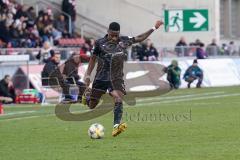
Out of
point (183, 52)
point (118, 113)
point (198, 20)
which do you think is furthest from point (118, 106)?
point (183, 52)

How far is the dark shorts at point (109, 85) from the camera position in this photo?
54.4 feet

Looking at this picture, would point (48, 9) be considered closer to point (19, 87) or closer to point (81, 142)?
point (19, 87)

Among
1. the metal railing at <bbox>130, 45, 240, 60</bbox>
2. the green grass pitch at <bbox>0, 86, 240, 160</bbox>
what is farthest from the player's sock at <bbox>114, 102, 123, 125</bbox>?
the metal railing at <bbox>130, 45, 240, 60</bbox>

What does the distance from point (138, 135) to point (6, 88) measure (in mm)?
13458

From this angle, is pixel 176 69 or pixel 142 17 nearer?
→ pixel 176 69

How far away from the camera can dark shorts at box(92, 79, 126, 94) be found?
1659cm

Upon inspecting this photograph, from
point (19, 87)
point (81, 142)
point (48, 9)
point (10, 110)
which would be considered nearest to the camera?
point (81, 142)

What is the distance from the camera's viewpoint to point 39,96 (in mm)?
29484

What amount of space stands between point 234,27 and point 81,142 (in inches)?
1602

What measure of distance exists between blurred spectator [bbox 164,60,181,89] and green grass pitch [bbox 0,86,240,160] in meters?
10.5

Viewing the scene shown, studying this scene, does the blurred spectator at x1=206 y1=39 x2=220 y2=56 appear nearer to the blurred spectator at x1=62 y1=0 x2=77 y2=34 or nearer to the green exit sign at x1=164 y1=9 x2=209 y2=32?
the green exit sign at x1=164 y1=9 x2=209 y2=32

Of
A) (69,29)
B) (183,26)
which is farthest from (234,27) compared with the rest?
(183,26)

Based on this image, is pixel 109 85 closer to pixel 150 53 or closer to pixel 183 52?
pixel 150 53

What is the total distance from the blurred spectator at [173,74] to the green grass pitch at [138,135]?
1048 centimetres
